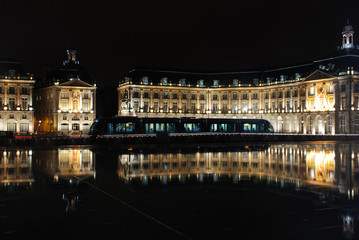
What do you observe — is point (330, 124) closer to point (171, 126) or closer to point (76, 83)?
point (171, 126)

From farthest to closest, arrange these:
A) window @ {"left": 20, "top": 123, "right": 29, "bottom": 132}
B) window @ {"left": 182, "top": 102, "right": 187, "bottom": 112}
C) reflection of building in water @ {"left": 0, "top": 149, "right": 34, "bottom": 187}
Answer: window @ {"left": 182, "top": 102, "right": 187, "bottom": 112}, window @ {"left": 20, "top": 123, "right": 29, "bottom": 132}, reflection of building in water @ {"left": 0, "top": 149, "right": 34, "bottom": 187}

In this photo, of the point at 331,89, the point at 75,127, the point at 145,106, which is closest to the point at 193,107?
the point at 145,106

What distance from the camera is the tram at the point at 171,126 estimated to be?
62406mm

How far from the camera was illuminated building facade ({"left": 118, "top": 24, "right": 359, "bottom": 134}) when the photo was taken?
299 feet

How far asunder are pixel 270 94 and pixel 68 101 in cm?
5335

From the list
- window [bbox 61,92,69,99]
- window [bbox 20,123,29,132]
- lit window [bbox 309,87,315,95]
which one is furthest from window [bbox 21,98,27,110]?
lit window [bbox 309,87,315,95]

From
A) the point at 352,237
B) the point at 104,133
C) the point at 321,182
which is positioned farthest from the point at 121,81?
the point at 352,237

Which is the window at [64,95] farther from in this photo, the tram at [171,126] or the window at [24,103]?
the tram at [171,126]

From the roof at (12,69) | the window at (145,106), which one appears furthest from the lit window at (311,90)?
the roof at (12,69)

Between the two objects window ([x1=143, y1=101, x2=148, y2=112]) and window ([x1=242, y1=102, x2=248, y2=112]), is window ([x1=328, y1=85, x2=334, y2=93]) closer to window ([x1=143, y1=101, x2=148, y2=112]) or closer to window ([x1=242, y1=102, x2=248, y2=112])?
window ([x1=242, y1=102, x2=248, y2=112])

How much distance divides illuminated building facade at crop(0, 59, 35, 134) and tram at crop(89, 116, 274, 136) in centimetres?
3529

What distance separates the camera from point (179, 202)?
16.6 meters

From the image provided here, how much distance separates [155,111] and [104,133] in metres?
48.9

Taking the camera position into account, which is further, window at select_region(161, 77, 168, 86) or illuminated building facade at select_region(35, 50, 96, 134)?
window at select_region(161, 77, 168, 86)
